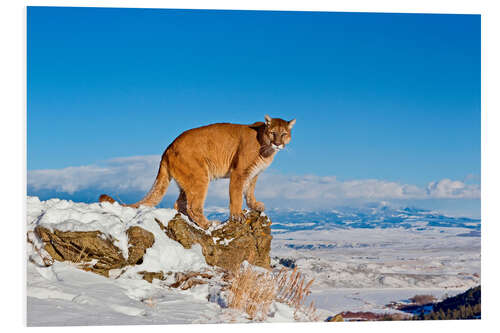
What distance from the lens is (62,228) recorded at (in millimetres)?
8195

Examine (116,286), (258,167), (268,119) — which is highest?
(268,119)

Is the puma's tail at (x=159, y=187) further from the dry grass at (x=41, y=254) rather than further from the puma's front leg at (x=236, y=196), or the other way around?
the dry grass at (x=41, y=254)

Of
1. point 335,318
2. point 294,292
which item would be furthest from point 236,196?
point 335,318

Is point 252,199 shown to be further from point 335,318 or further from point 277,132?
point 335,318

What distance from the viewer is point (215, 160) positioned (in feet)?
33.1

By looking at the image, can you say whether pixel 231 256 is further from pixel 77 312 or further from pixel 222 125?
pixel 77 312

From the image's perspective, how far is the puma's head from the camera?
9.70 m

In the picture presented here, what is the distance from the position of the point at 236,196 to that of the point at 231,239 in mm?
756

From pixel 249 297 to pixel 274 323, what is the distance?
582mm

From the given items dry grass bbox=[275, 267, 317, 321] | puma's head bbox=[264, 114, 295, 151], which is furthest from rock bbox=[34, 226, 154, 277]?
puma's head bbox=[264, 114, 295, 151]

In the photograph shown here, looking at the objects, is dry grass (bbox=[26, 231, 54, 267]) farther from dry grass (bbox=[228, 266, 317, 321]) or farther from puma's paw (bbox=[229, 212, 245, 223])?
puma's paw (bbox=[229, 212, 245, 223])

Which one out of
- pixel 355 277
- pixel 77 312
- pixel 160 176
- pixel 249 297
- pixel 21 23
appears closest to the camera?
pixel 77 312
